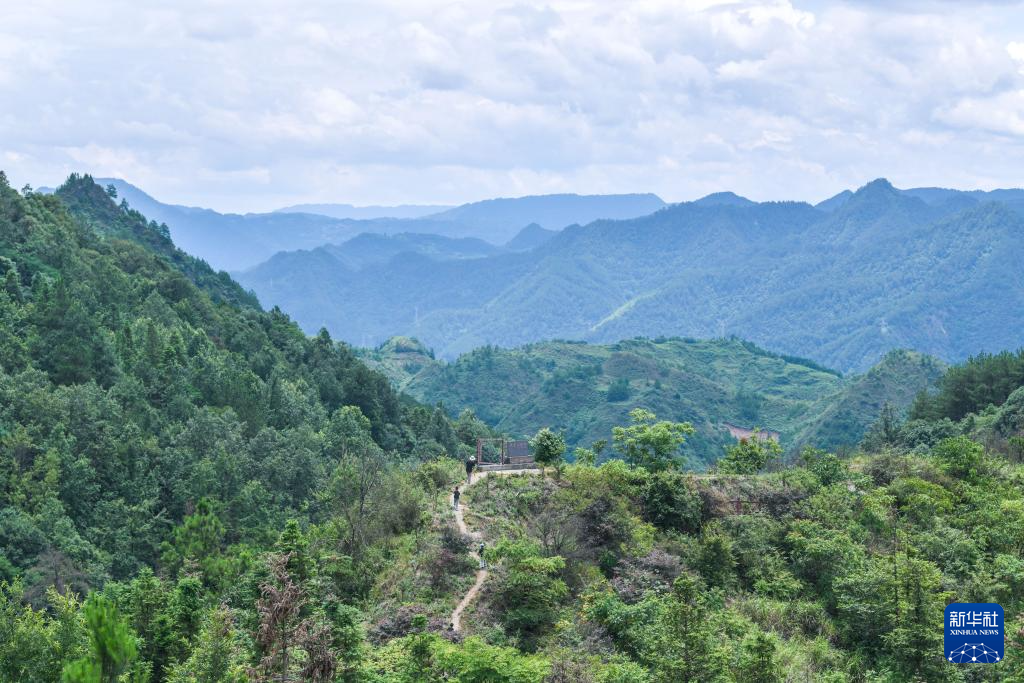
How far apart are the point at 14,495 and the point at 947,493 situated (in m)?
39.0

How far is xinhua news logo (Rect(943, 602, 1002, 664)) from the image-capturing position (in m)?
23.7

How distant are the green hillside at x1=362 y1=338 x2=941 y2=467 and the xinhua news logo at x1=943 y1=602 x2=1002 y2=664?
327 ft

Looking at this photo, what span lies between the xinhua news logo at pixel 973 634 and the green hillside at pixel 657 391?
9975 cm

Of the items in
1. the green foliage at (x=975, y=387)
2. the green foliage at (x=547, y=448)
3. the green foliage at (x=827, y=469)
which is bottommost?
the green foliage at (x=827, y=469)

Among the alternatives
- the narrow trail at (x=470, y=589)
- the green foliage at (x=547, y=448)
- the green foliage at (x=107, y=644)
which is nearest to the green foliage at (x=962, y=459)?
the green foliage at (x=547, y=448)

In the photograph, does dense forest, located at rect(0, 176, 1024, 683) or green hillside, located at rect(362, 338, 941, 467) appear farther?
green hillside, located at rect(362, 338, 941, 467)

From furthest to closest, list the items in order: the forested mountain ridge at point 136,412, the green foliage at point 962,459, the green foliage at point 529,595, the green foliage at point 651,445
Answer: the forested mountain ridge at point 136,412 < the green foliage at point 962,459 < the green foliage at point 651,445 < the green foliage at point 529,595

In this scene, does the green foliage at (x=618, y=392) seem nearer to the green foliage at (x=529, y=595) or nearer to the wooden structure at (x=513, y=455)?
the wooden structure at (x=513, y=455)

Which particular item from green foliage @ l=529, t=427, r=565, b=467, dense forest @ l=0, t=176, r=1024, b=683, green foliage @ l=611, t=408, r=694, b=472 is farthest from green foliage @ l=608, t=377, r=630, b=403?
green foliage @ l=529, t=427, r=565, b=467

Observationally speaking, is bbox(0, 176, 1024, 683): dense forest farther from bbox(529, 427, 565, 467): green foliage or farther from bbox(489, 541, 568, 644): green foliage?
bbox(529, 427, 565, 467): green foliage

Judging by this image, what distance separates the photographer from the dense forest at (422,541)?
2370cm

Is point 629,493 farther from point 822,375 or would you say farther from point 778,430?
point 822,375

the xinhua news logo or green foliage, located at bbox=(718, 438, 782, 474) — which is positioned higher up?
green foliage, located at bbox=(718, 438, 782, 474)

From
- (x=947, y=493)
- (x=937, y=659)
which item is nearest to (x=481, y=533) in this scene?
(x=937, y=659)
